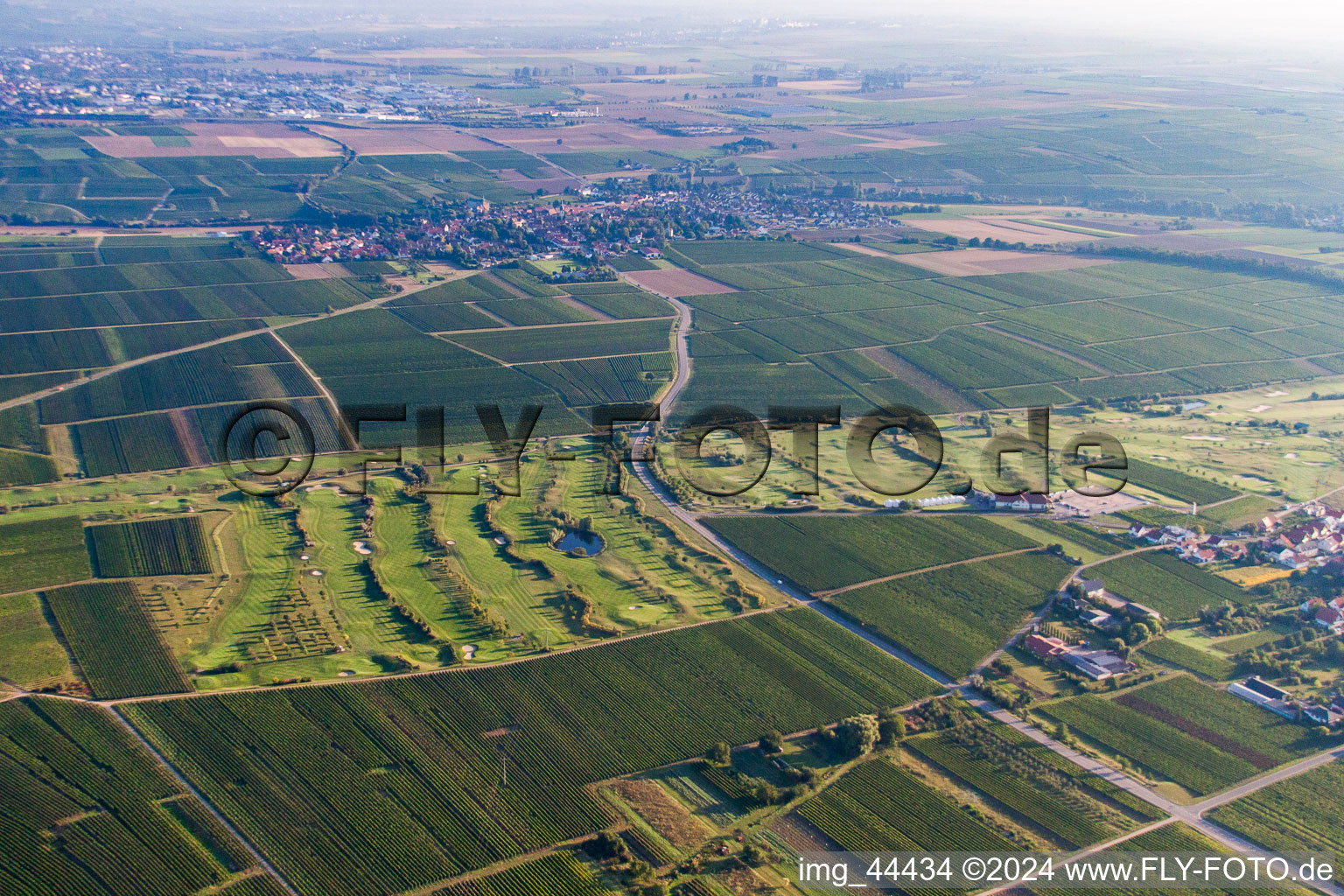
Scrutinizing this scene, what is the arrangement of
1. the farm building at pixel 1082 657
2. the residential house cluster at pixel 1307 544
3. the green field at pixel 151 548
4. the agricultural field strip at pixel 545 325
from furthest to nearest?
the agricultural field strip at pixel 545 325, the residential house cluster at pixel 1307 544, the green field at pixel 151 548, the farm building at pixel 1082 657

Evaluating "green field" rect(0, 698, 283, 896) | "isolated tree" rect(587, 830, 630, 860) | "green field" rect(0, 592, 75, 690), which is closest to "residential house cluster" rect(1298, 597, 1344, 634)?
"isolated tree" rect(587, 830, 630, 860)

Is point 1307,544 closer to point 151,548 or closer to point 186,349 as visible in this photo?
point 151,548

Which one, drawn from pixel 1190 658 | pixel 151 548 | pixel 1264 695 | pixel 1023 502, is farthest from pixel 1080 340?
pixel 151 548

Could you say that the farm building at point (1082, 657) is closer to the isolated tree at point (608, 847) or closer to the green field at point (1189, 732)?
the green field at point (1189, 732)

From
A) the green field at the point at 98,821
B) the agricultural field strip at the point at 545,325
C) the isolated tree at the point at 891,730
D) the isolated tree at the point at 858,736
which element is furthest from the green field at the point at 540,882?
the agricultural field strip at the point at 545,325

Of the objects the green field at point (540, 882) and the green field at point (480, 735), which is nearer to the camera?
the green field at point (540, 882)

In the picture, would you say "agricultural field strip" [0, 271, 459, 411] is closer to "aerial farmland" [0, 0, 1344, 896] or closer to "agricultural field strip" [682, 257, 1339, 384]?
"aerial farmland" [0, 0, 1344, 896]

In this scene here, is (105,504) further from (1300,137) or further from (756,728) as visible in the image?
(1300,137)

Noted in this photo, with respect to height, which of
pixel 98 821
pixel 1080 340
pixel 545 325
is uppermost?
pixel 1080 340

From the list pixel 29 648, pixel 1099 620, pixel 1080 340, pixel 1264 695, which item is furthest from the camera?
pixel 1080 340
